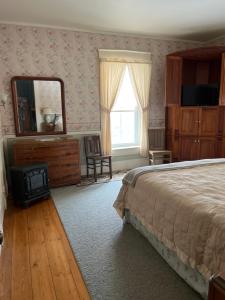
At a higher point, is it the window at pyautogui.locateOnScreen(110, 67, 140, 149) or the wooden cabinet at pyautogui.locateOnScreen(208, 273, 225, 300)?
the window at pyautogui.locateOnScreen(110, 67, 140, 149)

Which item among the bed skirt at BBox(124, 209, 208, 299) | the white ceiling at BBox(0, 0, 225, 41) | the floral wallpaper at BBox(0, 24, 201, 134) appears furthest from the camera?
the floral wallpaper at BBox(0, 24, 201, 134)

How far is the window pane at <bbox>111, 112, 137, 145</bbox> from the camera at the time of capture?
4.73 m

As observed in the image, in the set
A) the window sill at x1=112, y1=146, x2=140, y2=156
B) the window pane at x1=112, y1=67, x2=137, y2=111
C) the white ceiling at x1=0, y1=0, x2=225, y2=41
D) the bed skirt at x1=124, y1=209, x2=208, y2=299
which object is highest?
the white ceiling at x1=0, y1=0, x2=225, y2=41

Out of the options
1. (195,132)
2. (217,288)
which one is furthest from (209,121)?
(217,288)

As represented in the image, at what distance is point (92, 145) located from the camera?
4414 millimetres

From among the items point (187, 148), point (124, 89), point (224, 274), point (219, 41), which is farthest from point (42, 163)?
point (219, 41)

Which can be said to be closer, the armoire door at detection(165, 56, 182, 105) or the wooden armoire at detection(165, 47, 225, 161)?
the wooden armoire at detection(165, 47, 225, 161)

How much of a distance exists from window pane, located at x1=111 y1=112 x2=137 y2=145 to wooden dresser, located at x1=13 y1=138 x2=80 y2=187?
1.09 metres

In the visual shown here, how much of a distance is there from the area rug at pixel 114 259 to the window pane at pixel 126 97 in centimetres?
226

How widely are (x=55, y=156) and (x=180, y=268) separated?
266 cm

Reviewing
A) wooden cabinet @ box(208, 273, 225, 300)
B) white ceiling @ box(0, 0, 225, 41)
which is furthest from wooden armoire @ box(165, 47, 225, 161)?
wooden cabinet @ box(208, 273, 225, 300)

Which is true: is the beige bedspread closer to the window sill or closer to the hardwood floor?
the hardwood floor

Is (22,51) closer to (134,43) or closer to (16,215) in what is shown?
(134,43)

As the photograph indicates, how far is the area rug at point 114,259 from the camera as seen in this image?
5.54ft
